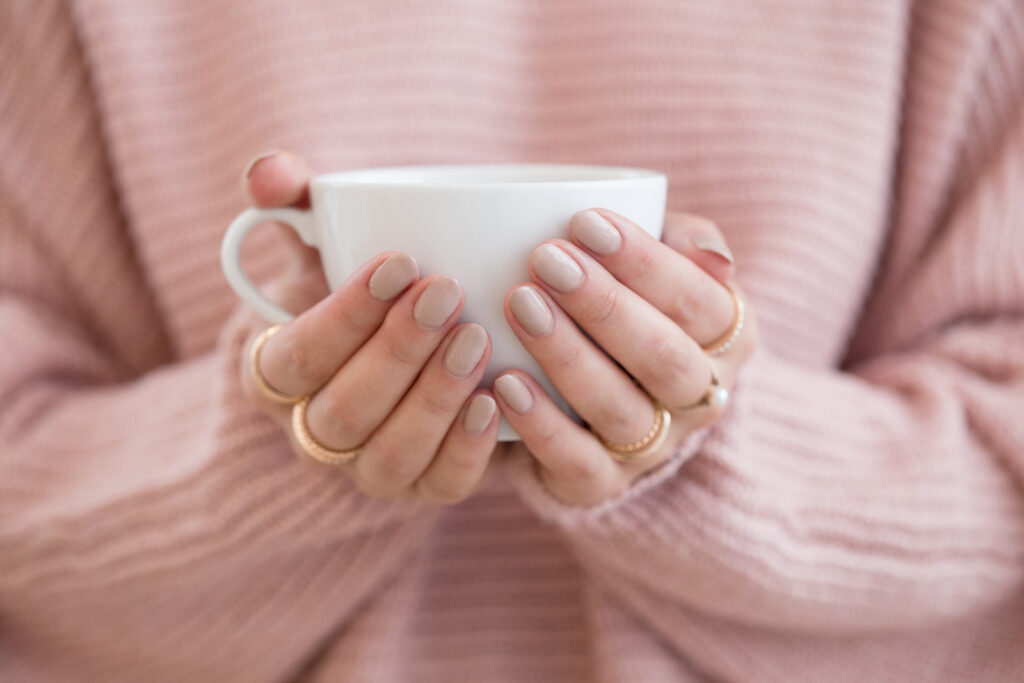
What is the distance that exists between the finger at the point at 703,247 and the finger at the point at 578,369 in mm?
59

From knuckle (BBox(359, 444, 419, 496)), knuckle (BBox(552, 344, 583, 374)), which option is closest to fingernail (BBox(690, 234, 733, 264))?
knuckle (BBox(552, 344, 583, 374))

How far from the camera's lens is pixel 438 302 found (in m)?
0.35

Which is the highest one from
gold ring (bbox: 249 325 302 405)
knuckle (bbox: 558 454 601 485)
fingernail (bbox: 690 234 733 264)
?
fingernail (bbox: 690 234 733 264)

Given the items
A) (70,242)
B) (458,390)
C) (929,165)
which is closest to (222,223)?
(70,242)

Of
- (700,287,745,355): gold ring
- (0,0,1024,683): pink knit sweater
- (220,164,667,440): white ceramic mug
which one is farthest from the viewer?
(0,0,1024,683): pink knit sweater

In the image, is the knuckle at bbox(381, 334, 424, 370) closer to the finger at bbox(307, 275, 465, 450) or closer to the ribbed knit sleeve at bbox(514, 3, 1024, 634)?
the finger at bbox(307, 275, 465, 450)

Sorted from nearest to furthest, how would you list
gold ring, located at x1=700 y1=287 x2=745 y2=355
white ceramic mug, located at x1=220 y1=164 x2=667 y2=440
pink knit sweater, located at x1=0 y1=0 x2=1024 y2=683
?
white ceramic mug, located at x1=220 y1=164 x2=667 y2=440 < gold ring, located at x1=700 y1=287 x2=745 y2=355 < pink knit sweater, located at x1=0 y1=0 x2=1024 y2=683

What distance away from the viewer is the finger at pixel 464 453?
38 centimetres

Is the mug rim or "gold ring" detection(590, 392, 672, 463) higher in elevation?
the mug rim

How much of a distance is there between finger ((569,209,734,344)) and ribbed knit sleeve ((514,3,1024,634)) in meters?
0.11

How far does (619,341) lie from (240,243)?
0.23 m

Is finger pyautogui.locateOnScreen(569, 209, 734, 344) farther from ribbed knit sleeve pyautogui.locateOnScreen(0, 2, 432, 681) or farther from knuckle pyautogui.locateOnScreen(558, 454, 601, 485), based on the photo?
ribbed knit sleeve pyautogui.locateOnScreen(0, 2, 432, 681)

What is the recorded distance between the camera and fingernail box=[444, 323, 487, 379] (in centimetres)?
36

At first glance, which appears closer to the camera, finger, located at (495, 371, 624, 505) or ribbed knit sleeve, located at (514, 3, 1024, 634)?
finger, located at (495, 371, 624, 505)
